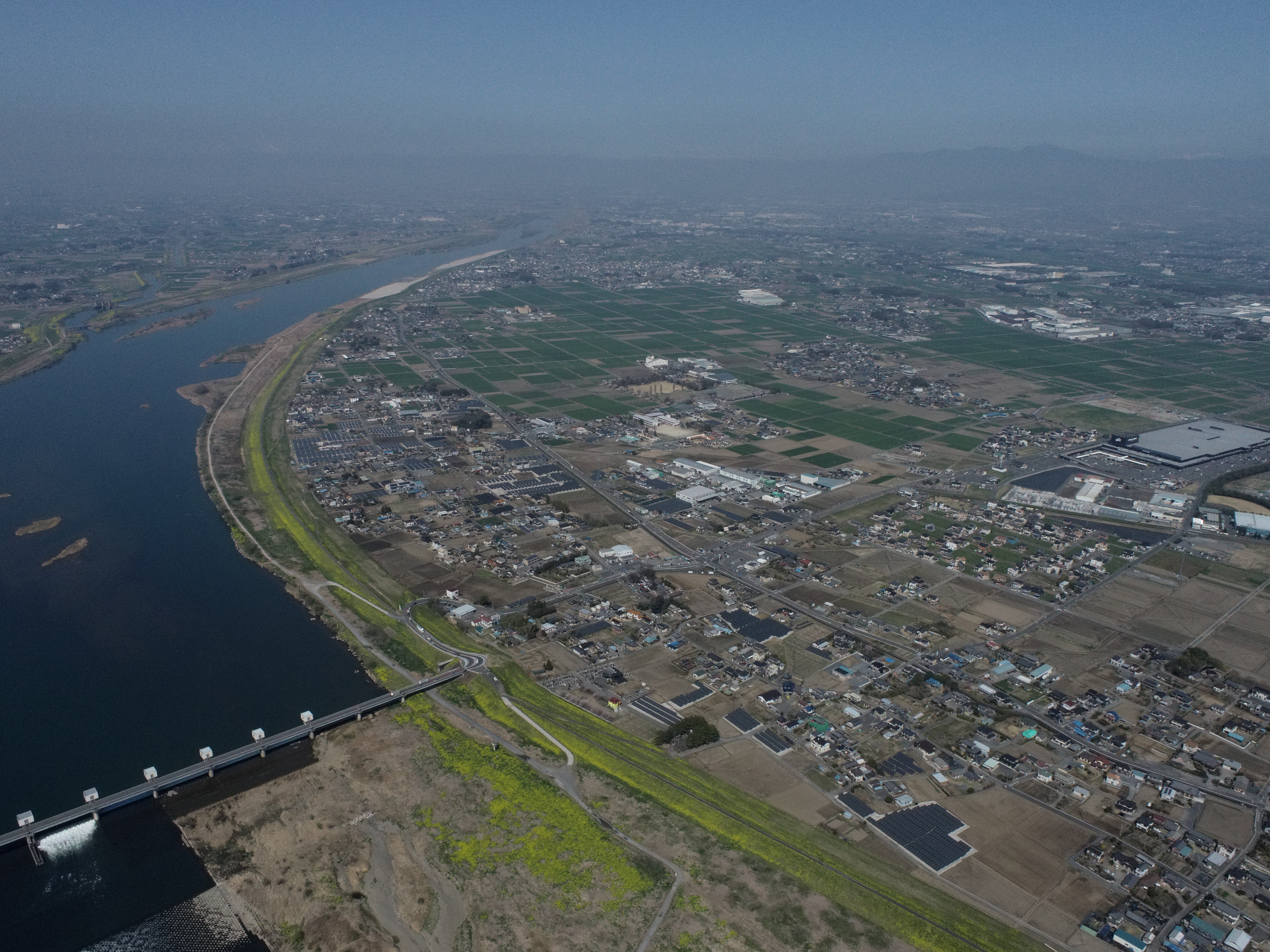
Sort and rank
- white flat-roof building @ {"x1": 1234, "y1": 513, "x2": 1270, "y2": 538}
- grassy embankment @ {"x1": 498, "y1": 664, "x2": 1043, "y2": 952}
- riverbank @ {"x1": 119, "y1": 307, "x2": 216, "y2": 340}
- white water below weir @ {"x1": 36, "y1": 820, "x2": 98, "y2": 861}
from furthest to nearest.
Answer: riverbank @ {"x1": 119, "y1": 307, "x2": 216, "y2": 340}, white flat-roof building @ {"x1": 1234, "y1": 513, "x2": 1270, "y2": 538}, white water below weir @ {"x1": 36, "y1": 820, "x2": 98, "y2": 861}, grassy embankment @ {"x1": 498, "y1": 664, "x2": 1043, "y2": 952}

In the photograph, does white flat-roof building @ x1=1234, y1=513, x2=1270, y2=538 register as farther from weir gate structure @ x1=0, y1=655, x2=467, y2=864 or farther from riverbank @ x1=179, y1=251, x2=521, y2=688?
riverbank @ x1=179, y1=251, x2=521, y2=688

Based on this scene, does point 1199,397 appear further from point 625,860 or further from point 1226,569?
point 625,860

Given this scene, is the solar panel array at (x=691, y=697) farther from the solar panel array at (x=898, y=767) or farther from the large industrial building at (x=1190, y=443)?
the large industrial building at (x=1190, y=443)

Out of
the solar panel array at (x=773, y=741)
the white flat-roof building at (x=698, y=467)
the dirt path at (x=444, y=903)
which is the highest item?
the white flat-roof building at (x=698, y=467)

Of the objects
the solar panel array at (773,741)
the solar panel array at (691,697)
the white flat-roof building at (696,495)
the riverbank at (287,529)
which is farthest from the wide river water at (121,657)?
the white flat-roof building at (696,495)

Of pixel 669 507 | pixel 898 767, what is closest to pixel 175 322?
pixel 669 507

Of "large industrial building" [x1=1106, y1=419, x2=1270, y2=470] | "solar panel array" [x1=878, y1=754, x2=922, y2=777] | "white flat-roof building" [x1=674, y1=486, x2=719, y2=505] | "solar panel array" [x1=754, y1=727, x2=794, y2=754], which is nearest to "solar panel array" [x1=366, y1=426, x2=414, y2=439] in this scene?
"white flat-roof building" [x1=674, y1=486, x2=719, y2=505]
